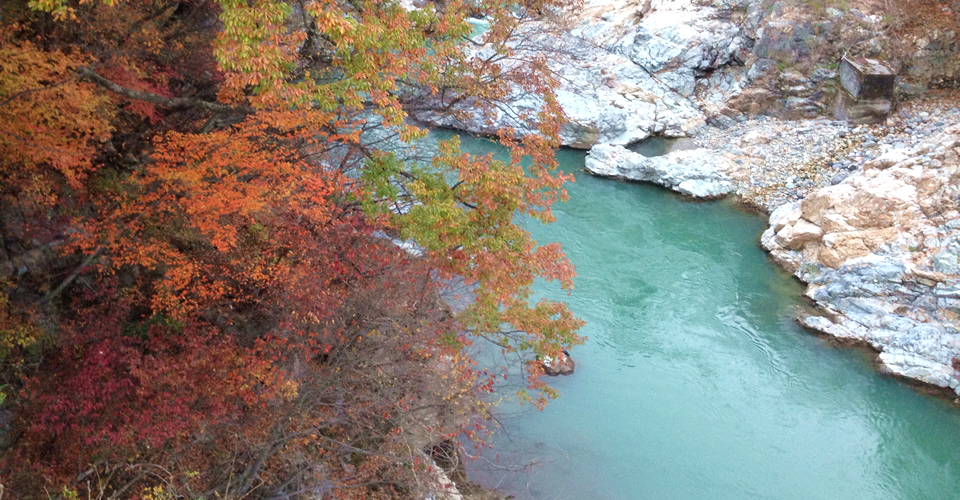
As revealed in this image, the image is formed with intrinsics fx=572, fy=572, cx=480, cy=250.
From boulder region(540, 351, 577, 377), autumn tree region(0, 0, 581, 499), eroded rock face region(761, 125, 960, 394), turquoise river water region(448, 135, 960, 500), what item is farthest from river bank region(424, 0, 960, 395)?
boulder region(540, 351, 577, 377)

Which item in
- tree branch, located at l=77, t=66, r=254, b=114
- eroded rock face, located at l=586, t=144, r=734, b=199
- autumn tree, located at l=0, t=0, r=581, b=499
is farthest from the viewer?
eroded rock face, located at l=586, t=144, r=734, b=199

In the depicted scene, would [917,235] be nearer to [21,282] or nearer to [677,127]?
[677,127]

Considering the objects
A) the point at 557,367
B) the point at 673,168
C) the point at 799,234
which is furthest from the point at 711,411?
the point at 673,168

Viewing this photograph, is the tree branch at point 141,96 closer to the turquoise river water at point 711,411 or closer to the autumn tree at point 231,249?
the autumn tree at point 231,249

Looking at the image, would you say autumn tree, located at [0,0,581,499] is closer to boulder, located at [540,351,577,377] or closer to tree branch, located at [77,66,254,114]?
tree branch, located at [77,66,254,114]

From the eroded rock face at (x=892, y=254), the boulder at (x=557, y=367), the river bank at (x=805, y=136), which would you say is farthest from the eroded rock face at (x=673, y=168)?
the boulder at (x=557, y=367)

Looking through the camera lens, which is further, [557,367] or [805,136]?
[805,136]

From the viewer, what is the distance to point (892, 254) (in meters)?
15.8

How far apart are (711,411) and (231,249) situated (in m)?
10.2

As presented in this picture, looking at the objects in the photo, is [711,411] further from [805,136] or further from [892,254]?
[805,136]

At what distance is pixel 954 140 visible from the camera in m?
17.8

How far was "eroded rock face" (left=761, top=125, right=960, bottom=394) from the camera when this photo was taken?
46.0 feet

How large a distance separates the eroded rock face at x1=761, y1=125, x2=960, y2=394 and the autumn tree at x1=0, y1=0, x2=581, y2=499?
31.4ft

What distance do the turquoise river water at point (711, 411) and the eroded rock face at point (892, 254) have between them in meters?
0.72
